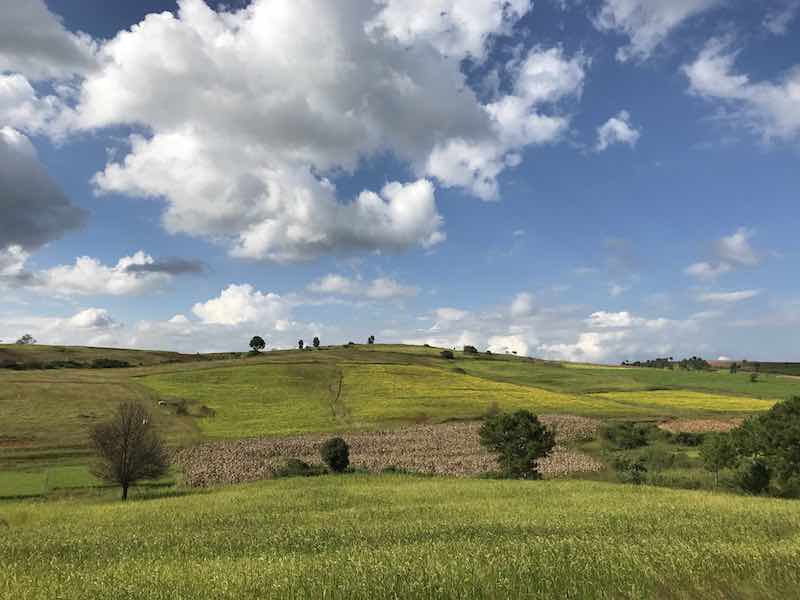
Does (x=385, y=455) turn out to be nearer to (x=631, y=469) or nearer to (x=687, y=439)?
(x=631, y=469)

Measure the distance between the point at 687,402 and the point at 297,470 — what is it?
77.9m

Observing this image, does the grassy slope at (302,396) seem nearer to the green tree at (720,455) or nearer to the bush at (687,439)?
the bush at (687,439)

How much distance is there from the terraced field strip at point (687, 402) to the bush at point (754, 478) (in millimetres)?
47003

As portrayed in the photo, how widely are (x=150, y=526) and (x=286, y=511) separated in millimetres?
5945

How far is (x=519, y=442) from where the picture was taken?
5038 cm

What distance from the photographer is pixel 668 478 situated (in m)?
46.1

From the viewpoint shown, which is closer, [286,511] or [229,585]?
[229,585]

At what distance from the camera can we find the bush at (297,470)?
48884 millimetres

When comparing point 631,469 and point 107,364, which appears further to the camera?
point 107,364

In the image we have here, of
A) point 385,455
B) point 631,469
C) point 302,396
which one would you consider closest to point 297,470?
point 385,455

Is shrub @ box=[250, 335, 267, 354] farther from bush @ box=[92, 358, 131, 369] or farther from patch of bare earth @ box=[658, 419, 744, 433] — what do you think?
patch of bare earth @ box=[658, 419, 744, 433]

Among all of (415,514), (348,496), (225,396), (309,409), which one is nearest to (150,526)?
(415,514)

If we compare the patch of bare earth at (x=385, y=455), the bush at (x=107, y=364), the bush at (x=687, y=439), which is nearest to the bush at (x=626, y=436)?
the bush at (x=687, y=439)

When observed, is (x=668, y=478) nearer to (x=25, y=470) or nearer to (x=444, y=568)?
(x=444, y=568)
